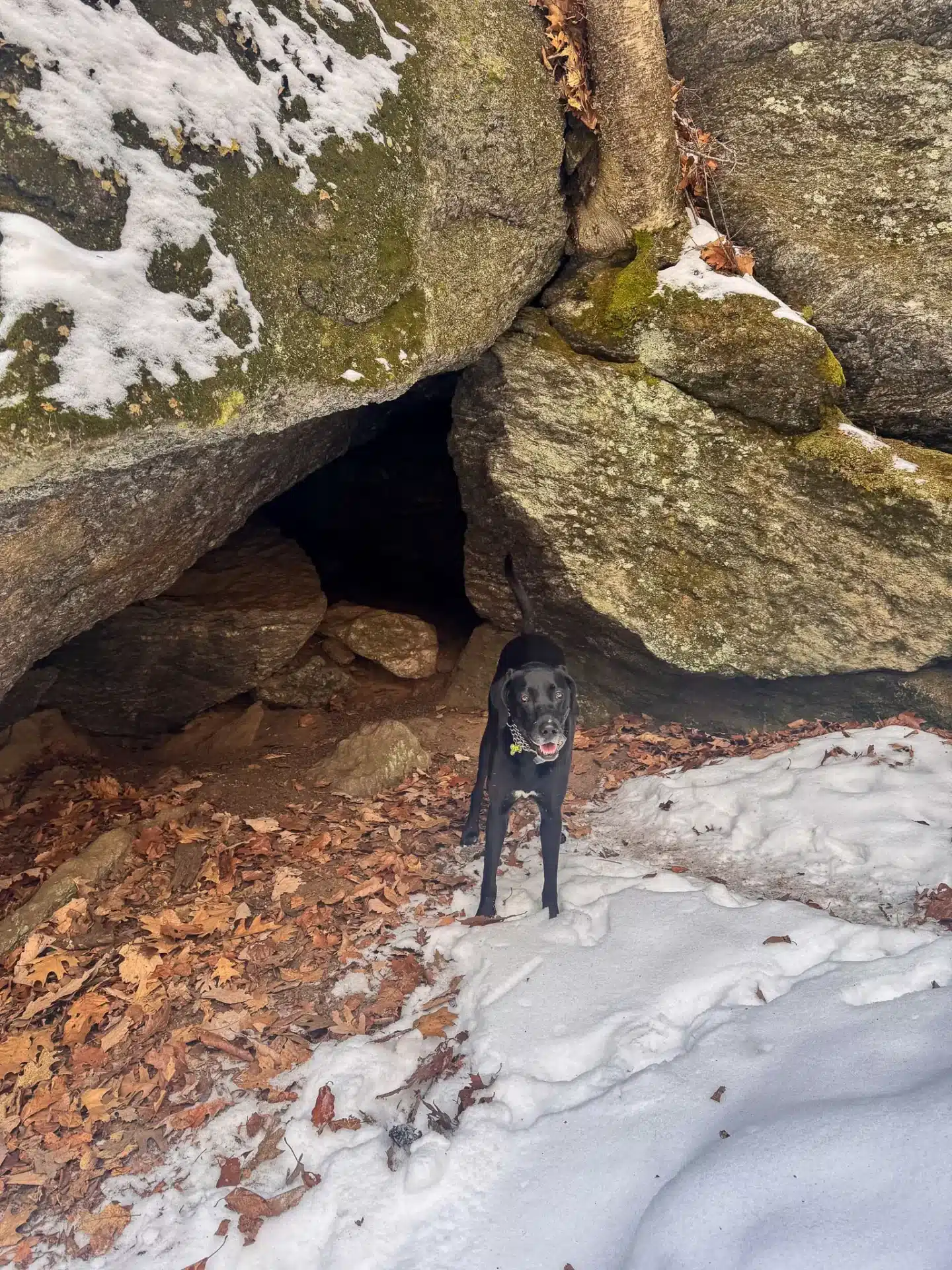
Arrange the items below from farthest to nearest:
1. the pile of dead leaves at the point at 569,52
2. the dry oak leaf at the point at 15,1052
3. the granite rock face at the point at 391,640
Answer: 1. the granite rock face at the point at 391,640
2. the pile of dead leaves at the point at 569,52
3. the dry oak leaf at the point at 15,1052

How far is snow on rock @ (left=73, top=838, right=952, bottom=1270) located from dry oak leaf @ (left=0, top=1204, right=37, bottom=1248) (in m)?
0.36

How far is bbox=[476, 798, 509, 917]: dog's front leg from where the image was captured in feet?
13.2

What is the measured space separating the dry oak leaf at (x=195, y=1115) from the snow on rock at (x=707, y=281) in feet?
18.2

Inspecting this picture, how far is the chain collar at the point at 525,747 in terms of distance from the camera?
3.71m

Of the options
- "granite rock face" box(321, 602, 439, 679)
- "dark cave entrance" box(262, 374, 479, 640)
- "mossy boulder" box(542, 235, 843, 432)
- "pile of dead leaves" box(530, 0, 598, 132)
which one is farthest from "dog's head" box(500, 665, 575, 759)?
"dark cave entrance" box(262, 374, 479, 640)

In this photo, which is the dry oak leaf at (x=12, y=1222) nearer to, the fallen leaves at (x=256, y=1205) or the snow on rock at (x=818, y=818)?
the fallen leaves at (x=256, y=1205)

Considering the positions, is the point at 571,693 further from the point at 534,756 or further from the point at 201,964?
the point at 201,964

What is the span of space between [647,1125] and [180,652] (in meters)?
5.53

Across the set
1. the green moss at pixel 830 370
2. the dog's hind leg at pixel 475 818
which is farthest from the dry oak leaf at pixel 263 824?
the green moss at pixel 830 370

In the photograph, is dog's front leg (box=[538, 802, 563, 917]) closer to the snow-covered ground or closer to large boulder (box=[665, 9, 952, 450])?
the snow-covered ground

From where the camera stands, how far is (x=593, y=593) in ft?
19.3

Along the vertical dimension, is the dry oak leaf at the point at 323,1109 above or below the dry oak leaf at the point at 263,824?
above

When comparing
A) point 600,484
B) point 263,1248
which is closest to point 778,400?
point 600,484

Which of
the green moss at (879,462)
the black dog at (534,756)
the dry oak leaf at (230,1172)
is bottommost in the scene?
the dry oak leaf at (230,1172)
